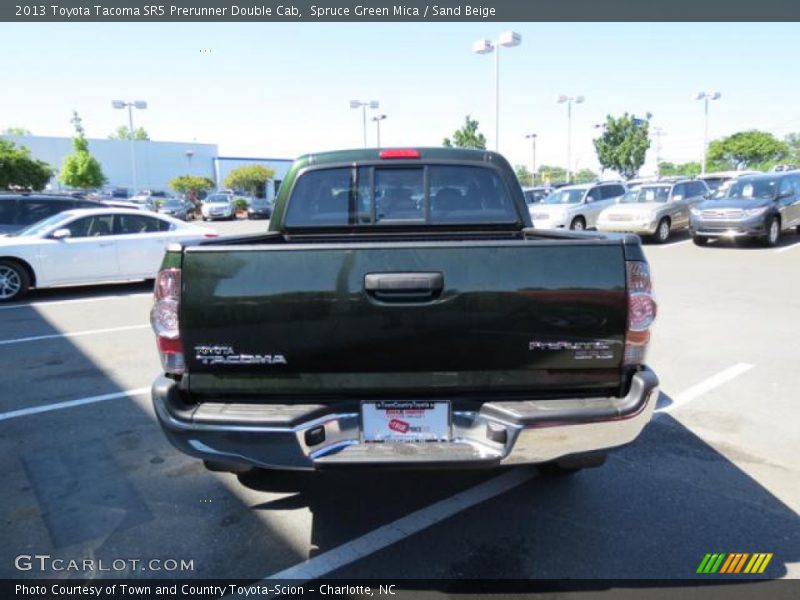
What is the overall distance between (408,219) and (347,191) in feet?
1.67

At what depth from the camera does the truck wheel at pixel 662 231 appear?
60.4 ft

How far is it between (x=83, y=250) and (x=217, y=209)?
2919 cm

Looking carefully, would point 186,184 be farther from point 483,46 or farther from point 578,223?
point 578,223

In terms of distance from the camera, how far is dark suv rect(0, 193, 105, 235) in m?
12.7

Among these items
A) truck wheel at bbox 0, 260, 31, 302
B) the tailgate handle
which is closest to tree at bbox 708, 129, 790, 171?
truck wheel at bbox 0, 260, 31, 302

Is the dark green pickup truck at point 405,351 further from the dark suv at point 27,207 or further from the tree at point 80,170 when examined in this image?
the tree at point 80,170

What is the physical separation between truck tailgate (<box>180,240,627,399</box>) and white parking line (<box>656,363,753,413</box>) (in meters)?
2.76

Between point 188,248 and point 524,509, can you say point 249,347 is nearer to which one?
point 188,248

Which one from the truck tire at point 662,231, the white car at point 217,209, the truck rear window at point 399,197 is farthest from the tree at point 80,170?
the truck rear window at point 399,197

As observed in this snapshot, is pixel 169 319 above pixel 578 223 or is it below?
above

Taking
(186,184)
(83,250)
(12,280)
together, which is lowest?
(12,280)

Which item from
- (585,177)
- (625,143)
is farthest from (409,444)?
(585,177)

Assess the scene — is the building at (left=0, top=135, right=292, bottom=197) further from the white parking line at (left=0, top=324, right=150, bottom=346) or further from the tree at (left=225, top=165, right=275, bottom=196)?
the white parking line at (left=0, top=324, right=150, bottom=346)

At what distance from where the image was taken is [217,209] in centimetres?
3862
